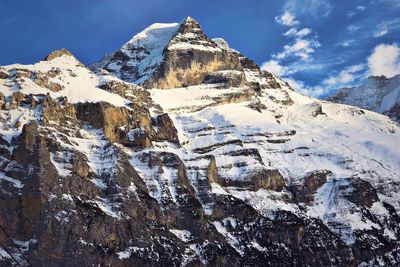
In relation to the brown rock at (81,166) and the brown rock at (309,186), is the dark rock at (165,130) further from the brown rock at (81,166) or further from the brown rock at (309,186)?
the brown rock at (81,166)

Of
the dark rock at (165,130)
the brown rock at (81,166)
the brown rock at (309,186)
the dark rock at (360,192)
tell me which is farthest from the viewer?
the dark rock at (165,130)

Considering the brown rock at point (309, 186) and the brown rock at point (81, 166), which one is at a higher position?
the brown rock at point (81, 166)

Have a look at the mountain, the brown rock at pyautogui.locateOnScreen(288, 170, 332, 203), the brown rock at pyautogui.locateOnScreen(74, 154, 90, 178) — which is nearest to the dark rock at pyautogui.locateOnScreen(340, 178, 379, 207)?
the mountain

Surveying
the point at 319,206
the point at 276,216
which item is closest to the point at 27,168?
the point at 276,216

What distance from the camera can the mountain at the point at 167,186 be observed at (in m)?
143

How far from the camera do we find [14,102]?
16788 centimetres

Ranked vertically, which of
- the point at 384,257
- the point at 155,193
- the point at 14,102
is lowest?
the point at 384,257

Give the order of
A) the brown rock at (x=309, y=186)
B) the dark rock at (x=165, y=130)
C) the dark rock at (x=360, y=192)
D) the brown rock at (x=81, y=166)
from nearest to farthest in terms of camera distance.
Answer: the brown rock at (x=81, y=166) < the dark rock at (x=360, y=192) < the brown rock at (x=309, y=186) < the dark rock at (x=165, y=130)

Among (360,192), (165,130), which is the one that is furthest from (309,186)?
(165,130)

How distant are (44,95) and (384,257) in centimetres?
7149

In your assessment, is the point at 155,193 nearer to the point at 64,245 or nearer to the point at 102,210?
the point at 102,210

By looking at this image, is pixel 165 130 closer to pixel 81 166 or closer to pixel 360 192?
pixel 81 166

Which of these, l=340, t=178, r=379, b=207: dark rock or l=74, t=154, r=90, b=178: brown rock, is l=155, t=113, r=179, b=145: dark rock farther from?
l=340, t=178, r=379, b=207: dark rock

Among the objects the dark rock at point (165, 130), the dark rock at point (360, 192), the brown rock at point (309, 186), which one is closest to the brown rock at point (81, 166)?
the dark rock at point (165, 130)
